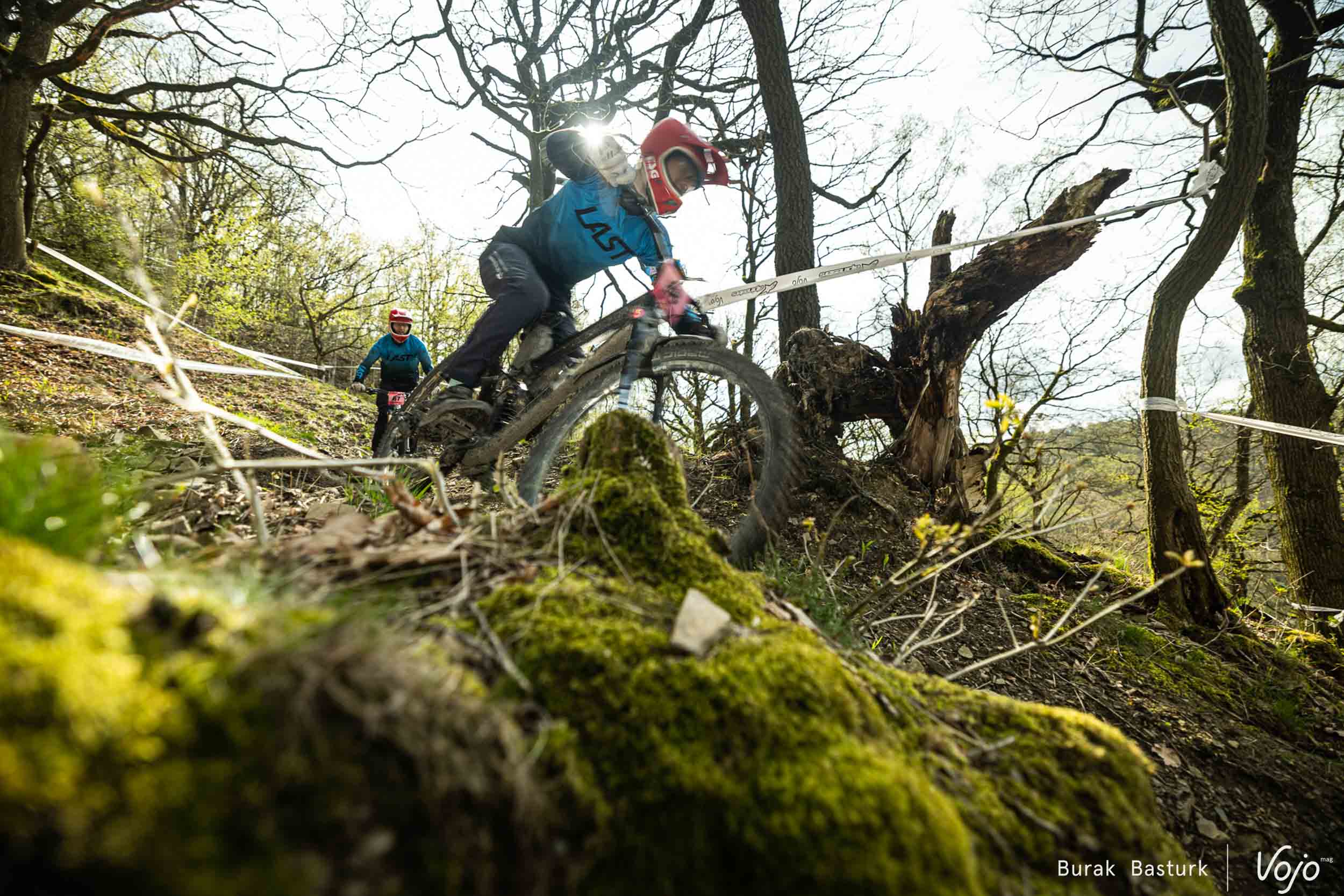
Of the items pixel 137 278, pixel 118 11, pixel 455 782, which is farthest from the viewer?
pixel 118 11

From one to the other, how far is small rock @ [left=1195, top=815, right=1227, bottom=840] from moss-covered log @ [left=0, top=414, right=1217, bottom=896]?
1.64m

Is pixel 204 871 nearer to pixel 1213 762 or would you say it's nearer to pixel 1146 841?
pixel 1146 841

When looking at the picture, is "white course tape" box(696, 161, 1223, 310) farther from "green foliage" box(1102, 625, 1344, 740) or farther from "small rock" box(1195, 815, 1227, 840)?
"small rock" box(1195, 815, 1227, 840)

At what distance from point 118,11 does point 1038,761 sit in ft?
34.3

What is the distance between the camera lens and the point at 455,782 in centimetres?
55

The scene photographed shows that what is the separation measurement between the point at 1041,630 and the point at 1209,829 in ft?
3.31

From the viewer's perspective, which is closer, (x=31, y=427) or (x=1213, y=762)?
(x=1213, y=762)

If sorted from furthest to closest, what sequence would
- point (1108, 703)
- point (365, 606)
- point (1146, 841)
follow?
point (1108, 703)
point (1146, 841)
point (365, 606)

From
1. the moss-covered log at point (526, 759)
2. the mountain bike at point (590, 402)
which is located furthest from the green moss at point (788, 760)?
Result: the mountain bike at point (590, 402)

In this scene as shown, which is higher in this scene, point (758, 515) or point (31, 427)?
point (31, 427)

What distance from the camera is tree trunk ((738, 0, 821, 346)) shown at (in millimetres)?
5234

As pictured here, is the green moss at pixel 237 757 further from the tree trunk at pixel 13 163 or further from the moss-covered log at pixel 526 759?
the tree trunk at pixel 13 163

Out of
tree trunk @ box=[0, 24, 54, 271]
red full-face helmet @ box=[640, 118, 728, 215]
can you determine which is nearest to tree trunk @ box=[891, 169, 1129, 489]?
red full-face helmet @ box=[640, 118, 728, 215]

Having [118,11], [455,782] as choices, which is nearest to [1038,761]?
[455,782]
